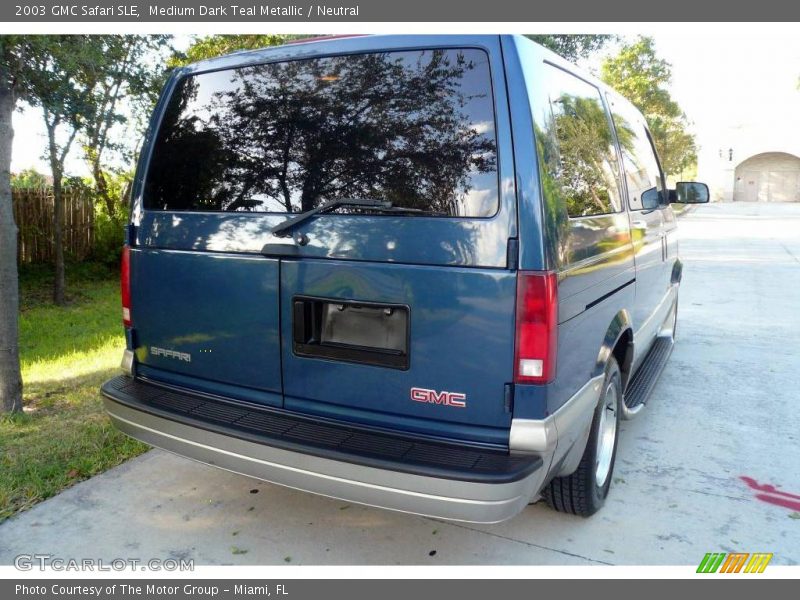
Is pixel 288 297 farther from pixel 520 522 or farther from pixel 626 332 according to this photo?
pixel 626 332

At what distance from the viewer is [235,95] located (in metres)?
3.22

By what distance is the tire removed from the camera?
3.31 metres

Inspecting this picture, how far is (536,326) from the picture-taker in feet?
8.35

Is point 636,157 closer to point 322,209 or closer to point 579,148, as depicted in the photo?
point 579,148

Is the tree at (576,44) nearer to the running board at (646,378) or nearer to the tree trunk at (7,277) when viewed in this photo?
the running board at (646,378)

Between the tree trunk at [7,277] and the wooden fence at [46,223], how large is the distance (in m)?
7.63

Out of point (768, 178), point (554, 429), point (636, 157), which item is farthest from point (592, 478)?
point (768, 178)

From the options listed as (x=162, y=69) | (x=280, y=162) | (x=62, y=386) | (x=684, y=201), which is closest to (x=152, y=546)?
(x=280, y=162)

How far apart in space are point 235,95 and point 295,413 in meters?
1.55

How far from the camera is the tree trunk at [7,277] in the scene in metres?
4.96

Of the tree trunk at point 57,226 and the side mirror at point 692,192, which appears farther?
the tree trunk at point 57,226

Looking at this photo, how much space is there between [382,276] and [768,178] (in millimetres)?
64064

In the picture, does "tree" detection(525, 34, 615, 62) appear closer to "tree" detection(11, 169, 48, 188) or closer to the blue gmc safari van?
"tree" detection(11, 169, 48, 188)

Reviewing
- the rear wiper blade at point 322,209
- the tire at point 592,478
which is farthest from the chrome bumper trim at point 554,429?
the rear wiper blade at point 322,209
